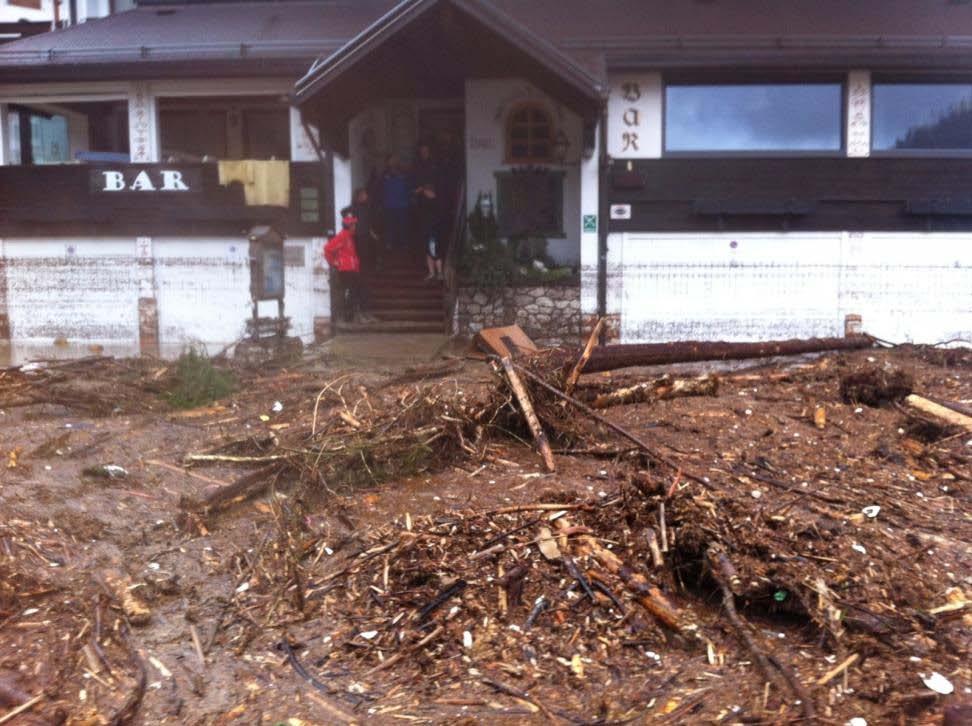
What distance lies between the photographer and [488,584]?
543cm

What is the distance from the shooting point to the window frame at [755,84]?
53.4 feet

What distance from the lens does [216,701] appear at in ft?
15.3

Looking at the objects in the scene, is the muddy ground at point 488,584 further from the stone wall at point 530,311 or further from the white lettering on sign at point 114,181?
the white lettering on sign at point 114,181

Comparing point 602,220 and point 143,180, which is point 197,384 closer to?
point 602,220

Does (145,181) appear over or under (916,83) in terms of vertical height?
under

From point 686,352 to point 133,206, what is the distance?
34.4 feet

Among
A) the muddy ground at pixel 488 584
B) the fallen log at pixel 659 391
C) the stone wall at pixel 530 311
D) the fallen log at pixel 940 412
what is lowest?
the muddy ground at pixel 488 584

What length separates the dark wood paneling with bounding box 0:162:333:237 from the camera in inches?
679

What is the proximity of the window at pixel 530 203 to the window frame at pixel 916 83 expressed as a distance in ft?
16.5

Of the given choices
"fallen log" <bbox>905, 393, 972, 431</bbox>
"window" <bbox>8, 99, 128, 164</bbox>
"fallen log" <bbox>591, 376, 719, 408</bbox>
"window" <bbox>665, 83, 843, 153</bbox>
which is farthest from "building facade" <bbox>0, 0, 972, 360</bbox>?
"fallen log" <bbox>905, 393, 972, 431</bbox>

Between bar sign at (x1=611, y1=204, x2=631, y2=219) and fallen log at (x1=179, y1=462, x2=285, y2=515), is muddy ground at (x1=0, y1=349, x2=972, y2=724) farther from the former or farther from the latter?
bar sign at (x1=611, y1=204, x2=631, y2=219)

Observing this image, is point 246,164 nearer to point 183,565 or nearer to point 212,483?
point 212,483

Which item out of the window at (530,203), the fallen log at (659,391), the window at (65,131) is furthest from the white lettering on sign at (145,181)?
the fallen log at (659,391)

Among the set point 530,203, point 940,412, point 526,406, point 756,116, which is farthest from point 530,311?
point 526,406
